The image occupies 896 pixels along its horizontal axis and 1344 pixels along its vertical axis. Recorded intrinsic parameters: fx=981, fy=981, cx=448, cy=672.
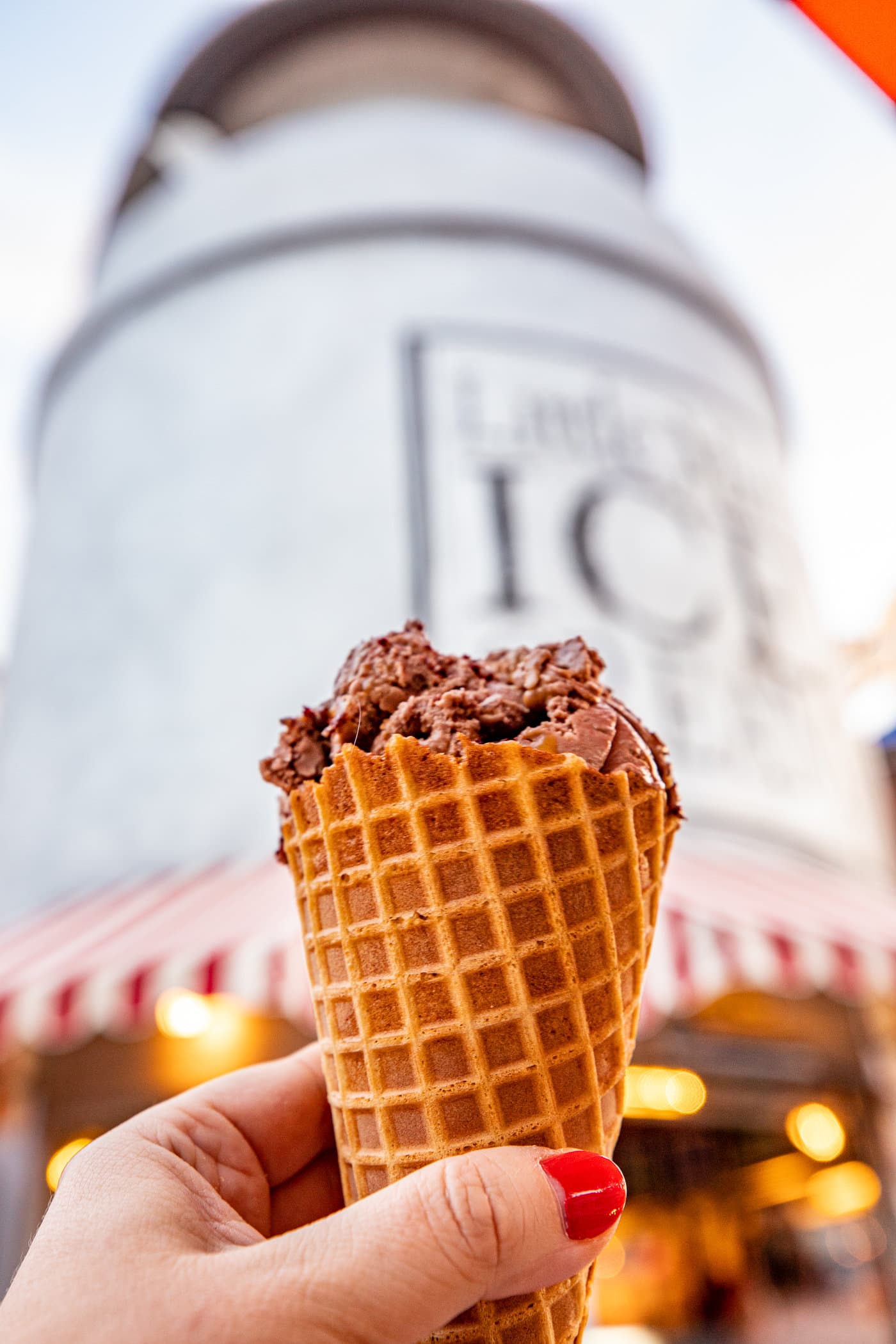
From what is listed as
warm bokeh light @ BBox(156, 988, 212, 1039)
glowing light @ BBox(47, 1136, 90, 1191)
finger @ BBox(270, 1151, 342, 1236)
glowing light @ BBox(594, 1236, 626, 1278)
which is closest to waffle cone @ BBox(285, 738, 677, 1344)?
finger @ BBox(270, 1151, 342, 1236)

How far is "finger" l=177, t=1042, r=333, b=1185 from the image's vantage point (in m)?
1.51

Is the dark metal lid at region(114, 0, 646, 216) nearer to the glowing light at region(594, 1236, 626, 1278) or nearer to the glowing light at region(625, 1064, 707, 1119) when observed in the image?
the glowing light at region(625, 1064, 707, 1119)

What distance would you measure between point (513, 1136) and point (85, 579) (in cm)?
518

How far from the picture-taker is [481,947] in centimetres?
128

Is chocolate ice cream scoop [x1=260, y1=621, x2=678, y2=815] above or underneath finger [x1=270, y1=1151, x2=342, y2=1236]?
above

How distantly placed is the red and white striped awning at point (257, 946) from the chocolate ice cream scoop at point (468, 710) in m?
2.22

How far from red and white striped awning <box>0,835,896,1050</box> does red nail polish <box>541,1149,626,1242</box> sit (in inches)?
93.8

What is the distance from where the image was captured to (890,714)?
8750 mm

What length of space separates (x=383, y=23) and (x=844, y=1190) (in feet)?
33.8

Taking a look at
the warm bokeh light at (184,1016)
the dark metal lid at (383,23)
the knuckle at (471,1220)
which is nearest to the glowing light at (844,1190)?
the warm bokeh light at (184,1016)

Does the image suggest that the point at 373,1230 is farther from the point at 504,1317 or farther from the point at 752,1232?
the point at 752,1232

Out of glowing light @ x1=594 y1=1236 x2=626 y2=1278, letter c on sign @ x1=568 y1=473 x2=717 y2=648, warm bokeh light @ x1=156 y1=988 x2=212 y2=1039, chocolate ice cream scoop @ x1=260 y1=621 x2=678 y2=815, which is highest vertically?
letter c on sign @ x1=568 y1=473 x2=717 y2=648

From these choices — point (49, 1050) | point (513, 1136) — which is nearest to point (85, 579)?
point (49, 1050)

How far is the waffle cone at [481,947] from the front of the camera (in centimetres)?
128
